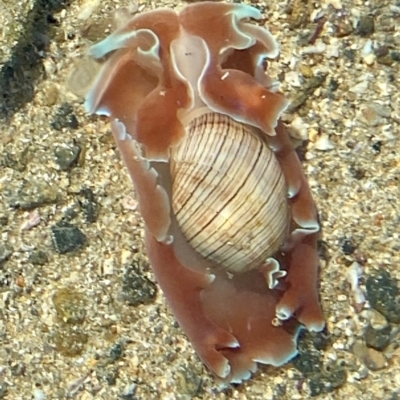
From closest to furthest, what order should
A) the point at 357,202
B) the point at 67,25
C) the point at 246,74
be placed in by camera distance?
the point at 246,74, the point at 357,202, the point at 67,25

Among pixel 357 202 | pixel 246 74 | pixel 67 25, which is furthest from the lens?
pixel 67 25

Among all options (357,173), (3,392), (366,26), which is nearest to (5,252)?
(3,392)

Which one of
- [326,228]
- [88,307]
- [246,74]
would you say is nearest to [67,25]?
[246,74]

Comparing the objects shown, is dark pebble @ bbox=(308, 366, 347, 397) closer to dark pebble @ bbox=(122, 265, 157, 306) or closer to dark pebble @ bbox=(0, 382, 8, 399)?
dark pebble @ bbox=(122, 265, 157, 306)

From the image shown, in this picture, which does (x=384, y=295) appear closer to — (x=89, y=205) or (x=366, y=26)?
(x=366, y=26)

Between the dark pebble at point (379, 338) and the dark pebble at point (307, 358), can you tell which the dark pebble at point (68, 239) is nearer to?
the dark pebble at point (307, 358)

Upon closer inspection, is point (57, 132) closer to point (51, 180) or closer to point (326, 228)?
point (51, 180)

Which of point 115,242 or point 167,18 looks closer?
point 167,18
